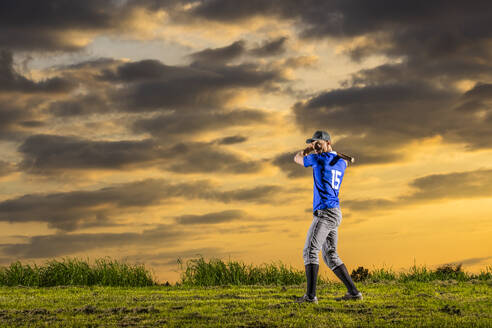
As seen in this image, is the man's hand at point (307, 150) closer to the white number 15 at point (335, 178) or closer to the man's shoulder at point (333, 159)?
the man's shoulder at point (333, 159)

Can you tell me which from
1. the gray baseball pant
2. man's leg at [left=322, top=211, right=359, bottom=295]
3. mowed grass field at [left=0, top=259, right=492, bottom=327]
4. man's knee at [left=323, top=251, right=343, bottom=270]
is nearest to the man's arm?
the gray baseball pant

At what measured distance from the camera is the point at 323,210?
32.5 ft

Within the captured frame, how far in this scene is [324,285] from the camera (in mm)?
13836

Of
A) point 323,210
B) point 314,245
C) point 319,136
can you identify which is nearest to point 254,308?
point 314,245

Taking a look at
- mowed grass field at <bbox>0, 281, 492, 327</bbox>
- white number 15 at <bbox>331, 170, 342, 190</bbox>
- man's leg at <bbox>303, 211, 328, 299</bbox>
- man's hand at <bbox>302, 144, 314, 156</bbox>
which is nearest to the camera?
mowed grass field at <bbox>0, 281, 492, 327</bbox>

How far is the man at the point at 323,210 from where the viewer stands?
389 inches

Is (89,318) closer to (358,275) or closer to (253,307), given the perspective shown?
(253,307)

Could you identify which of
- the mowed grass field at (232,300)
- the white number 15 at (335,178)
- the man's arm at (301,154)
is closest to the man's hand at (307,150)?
the man's arm at (301,154)

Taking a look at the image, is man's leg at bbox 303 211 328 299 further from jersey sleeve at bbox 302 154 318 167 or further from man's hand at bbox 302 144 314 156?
man's hand at bbox 302 144 314 156

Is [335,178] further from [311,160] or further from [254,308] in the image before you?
[254,308]

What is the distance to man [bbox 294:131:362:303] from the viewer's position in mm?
9875

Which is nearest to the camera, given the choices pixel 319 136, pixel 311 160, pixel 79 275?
pixel 311 160

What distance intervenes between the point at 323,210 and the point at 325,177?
583 mm

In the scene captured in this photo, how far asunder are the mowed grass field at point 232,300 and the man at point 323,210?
1.98ft
